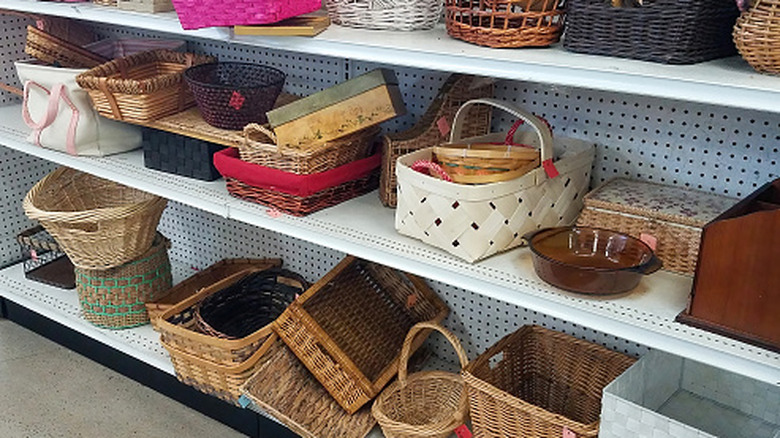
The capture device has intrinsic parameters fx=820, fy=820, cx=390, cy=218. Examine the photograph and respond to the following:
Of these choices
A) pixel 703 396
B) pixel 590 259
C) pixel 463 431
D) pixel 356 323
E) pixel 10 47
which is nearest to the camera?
pixel 590 259

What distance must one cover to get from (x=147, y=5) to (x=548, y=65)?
1380mm

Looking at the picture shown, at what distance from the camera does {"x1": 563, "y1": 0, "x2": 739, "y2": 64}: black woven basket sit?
1.66 meters

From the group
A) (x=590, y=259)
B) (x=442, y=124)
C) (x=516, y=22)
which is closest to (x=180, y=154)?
(x=442, y=124)

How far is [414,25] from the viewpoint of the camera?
2.20m

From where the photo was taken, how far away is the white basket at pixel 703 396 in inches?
82.0

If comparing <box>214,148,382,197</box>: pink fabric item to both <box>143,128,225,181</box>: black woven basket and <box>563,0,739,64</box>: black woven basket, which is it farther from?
<box>563,0,739,64</box>: black woven basket

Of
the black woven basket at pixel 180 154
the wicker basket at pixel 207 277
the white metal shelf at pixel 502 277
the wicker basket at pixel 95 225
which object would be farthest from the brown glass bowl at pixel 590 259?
the wicker basket at pixel 95 225

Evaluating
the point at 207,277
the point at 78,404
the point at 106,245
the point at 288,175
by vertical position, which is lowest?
the point at 78,404

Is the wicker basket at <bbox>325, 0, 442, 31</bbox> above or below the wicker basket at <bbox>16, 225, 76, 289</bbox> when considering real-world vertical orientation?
above

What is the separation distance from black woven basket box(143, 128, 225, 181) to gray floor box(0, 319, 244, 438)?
0.93 m

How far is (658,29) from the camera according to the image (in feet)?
5.51

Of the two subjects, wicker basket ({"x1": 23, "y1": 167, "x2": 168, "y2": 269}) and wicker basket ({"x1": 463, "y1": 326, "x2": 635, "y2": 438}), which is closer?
wicker basket ({"x1": 463, "y1": 326, "x2": 635, "y2": 438})

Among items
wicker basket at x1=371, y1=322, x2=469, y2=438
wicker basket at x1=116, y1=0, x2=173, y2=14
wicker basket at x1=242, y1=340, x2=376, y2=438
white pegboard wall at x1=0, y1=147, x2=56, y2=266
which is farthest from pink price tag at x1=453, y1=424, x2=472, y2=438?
white pegboard wall at x1=0, y1=147, x2=56, y2=266

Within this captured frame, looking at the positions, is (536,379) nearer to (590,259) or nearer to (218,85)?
(590,259)
